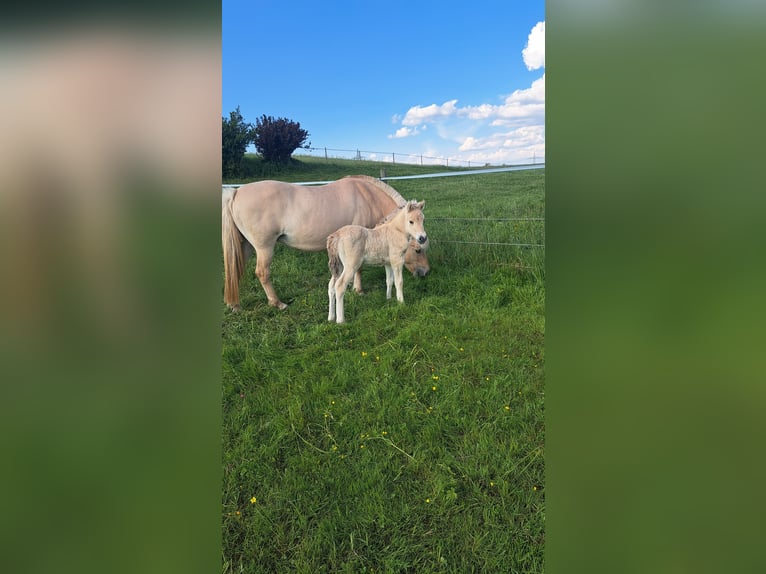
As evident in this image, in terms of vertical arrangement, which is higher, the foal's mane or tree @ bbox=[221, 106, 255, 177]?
tree @ bbox=[221, 106, 255, 177]

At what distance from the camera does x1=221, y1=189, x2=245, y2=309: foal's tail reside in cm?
450

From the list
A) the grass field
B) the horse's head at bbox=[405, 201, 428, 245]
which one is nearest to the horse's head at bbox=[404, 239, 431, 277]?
the grass field

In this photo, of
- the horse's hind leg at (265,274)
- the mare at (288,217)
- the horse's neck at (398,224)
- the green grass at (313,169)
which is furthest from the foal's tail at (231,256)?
the green grass at (313,169)

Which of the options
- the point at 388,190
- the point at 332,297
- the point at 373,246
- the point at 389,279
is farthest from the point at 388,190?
the point at 332,297

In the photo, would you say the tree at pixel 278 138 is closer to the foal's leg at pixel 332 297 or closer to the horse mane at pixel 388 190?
the horse mane at pixel 388 190

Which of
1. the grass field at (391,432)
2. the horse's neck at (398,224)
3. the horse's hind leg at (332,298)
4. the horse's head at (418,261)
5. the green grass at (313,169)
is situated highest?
the green grass at (313,169)

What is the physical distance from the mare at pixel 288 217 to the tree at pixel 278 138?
252 centimetres

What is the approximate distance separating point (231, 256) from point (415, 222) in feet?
6.48

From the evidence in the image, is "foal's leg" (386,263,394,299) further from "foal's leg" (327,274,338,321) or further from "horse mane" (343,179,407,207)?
"horse mane" (343,179,407,207)

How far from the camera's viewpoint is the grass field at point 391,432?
1.51 meters
